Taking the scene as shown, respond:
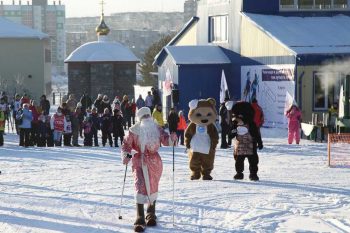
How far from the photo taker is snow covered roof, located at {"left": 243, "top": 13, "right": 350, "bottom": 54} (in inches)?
1088

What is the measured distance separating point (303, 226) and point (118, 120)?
40.5 ft

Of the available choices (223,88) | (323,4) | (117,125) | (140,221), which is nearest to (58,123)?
(117,125)

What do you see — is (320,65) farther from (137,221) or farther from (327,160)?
(137,221)

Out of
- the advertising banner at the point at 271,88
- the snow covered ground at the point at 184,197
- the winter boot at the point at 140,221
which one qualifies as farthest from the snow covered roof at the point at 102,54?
the winter boot at the point at 140,221

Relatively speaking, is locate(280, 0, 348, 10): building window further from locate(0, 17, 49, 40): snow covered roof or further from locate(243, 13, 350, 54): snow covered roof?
locate(0, 17, 49, 40): snow covered roof

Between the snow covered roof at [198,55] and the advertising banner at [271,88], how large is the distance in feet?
5.47

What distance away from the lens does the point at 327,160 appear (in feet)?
60.3

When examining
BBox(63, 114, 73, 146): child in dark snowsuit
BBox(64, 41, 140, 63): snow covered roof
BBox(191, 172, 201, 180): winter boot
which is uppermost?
BBox(64, 41, 140, 63): snow covered roof

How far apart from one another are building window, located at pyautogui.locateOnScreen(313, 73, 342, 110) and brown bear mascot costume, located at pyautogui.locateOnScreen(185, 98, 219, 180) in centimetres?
1365

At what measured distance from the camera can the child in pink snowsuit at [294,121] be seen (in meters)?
22.0

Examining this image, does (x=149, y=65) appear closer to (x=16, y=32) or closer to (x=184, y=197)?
(x=16, y=32)

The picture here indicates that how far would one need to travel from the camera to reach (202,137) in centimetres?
1491

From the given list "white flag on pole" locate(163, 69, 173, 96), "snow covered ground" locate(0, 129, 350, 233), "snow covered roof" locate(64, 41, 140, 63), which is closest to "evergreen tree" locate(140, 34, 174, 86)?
"snow covered roof" locate(64, 41, 140, 63)

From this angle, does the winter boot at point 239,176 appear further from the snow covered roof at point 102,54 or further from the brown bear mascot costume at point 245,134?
the snow covered roof at point 102,54
